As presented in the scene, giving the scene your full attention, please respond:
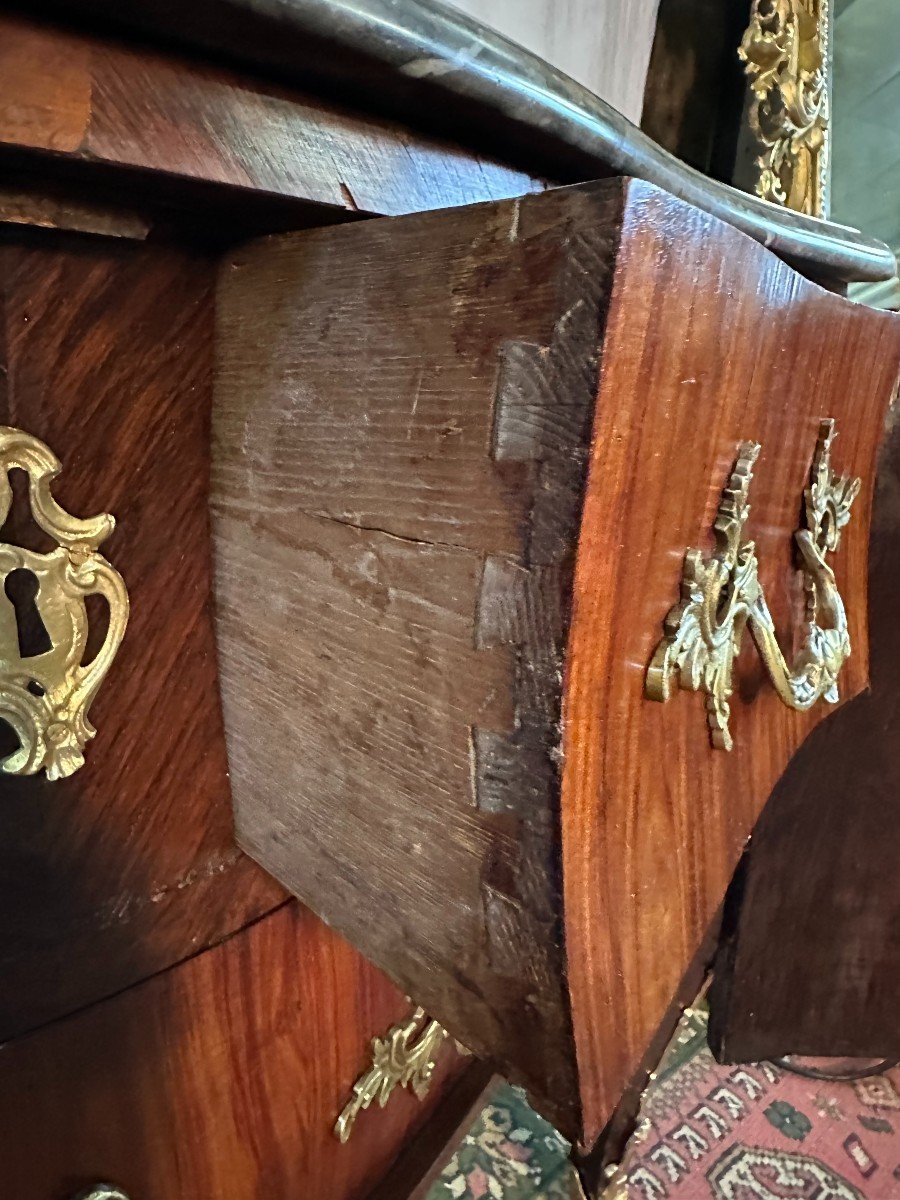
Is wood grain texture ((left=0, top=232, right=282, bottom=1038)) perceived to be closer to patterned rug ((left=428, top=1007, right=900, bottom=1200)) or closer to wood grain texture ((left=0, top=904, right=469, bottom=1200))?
wood grain texture ((left=0, top=904, right=469, bottom=1200))

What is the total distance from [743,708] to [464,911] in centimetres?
21

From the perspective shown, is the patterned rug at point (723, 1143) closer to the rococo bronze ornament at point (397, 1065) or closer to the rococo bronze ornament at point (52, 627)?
the rococo bronze ornament at point (397, 1065)

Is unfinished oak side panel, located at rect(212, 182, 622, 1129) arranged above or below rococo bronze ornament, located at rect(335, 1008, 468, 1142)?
above

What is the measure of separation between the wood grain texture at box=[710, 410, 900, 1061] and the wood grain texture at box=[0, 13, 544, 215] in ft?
1.85

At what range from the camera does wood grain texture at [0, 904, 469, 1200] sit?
18.2 inches

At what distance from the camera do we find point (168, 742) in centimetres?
48

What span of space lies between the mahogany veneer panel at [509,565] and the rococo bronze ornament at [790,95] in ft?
2.43

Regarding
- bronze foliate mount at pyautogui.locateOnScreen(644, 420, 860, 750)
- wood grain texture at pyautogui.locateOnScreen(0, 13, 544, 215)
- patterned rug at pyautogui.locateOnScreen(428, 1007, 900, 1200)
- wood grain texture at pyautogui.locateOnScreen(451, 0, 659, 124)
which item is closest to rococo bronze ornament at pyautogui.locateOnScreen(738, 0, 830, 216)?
wood grain texture at pyautogui.locateOnScreen(451, 0, 659, 124)

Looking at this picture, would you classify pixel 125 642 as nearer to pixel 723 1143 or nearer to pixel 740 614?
pixel 740 614

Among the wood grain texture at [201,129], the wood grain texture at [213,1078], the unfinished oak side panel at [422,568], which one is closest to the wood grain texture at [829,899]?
the wood grain texture at [213,1078]

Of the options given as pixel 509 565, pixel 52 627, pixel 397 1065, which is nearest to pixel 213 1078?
pixel 397 1065

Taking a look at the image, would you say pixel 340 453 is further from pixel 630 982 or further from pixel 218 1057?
pixel 218 1057

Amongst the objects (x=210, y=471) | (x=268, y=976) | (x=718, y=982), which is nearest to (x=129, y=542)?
(x=210, y=471)

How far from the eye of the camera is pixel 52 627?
39cm
